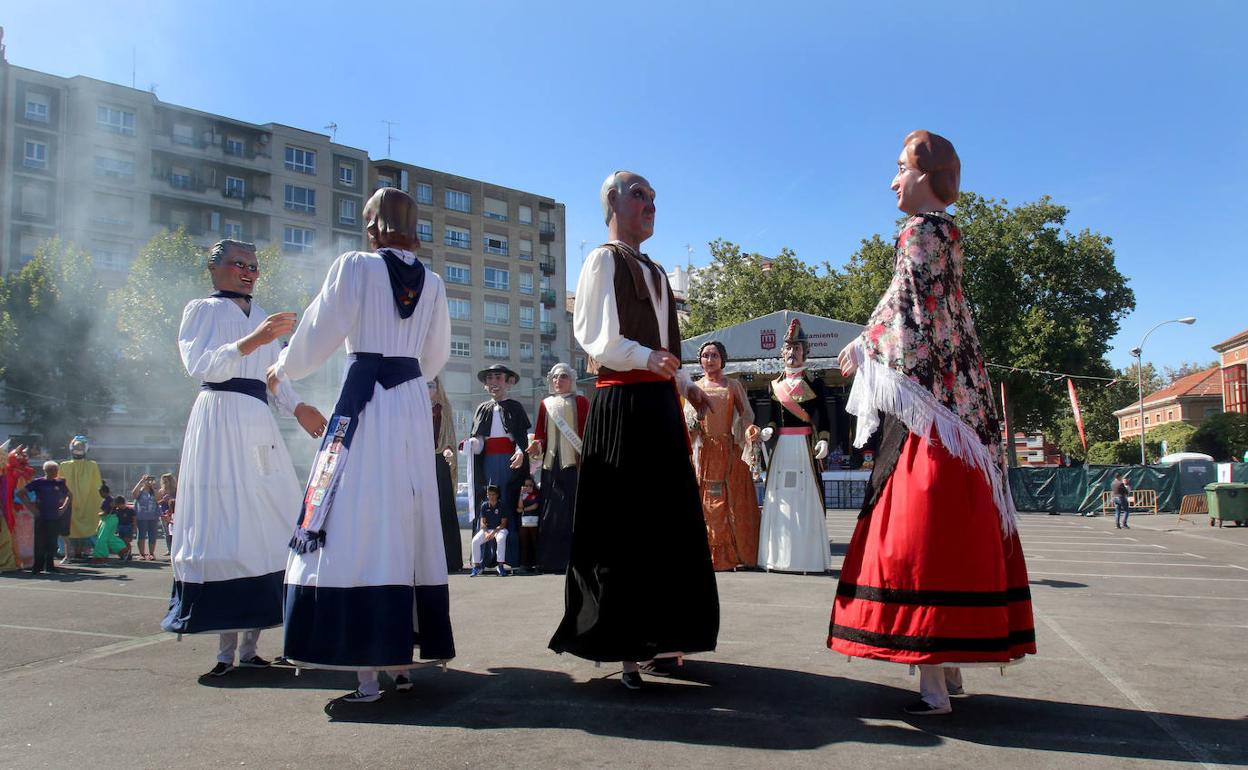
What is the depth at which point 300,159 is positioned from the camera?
5662 cm

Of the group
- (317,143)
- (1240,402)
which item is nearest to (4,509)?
(317,143)

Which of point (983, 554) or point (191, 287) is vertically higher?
point (191, 287)

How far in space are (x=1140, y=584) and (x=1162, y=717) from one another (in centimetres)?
523

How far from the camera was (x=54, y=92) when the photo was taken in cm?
4688

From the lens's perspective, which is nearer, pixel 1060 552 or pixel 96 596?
pixel 96 596

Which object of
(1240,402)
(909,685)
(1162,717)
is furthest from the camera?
(1240,402)

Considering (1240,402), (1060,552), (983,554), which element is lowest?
(1060,552)

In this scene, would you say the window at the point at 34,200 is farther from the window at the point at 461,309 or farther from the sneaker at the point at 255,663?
the sneaker at the point at 255,663

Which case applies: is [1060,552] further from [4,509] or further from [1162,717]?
[4,509]

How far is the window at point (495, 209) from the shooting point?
227 feet

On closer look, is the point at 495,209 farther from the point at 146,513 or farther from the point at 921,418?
the point at 921,418

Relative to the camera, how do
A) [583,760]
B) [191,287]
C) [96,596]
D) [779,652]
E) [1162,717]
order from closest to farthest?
[583,760] < [1162,717] < [779,652] < [96,596] < [191,287]

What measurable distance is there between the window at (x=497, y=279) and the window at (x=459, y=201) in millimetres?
5026

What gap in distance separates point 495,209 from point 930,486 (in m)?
68.7
